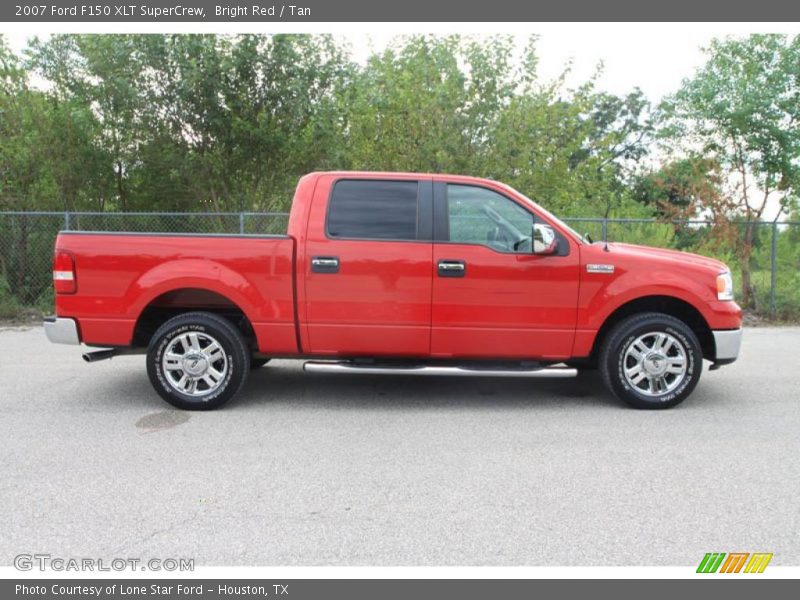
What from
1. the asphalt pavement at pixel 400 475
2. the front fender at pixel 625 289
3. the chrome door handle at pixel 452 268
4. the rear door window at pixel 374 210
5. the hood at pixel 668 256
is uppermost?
the rear door window at pixel 374 210

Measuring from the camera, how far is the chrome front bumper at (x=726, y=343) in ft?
18.4

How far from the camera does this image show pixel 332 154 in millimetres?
13531

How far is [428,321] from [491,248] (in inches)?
32.1

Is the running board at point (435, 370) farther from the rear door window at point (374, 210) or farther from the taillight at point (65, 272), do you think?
the taillight at point (65, 272)

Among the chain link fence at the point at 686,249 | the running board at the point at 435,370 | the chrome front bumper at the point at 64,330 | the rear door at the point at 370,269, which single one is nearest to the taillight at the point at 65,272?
the chrome front bumper at the point at 64,330

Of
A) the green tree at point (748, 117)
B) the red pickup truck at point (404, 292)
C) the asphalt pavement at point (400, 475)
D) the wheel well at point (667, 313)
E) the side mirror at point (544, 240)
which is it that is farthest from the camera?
the green tree at point (748, 117)

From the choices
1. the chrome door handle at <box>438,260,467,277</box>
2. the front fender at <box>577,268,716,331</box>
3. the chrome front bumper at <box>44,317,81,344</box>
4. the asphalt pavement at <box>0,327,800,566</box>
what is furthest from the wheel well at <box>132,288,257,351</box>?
the front fender at <box>577,268,716,331</box>

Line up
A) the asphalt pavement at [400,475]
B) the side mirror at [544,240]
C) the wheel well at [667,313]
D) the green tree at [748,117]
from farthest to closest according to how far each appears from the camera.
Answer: the green tree at [748,117] < the wheel well at [667,313] < the side mirror at [544,240] < the asphalt pavement at [400,475]

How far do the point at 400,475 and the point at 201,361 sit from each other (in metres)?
2.30

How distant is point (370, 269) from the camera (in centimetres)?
547

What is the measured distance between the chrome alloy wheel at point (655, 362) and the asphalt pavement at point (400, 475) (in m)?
0.25

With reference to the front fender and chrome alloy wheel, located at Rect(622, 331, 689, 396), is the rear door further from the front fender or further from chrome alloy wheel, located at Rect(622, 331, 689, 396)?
chrome alloy wheel, located at Rect(622, 331, 689, 396)

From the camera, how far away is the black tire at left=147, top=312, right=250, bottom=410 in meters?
5.50

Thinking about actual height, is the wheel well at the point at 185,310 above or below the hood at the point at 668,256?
below
